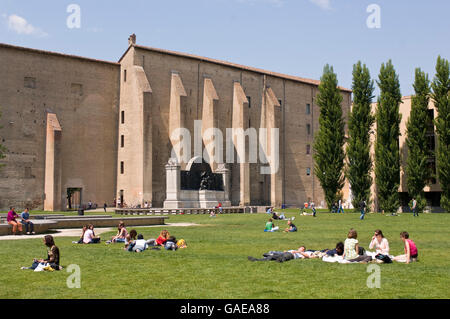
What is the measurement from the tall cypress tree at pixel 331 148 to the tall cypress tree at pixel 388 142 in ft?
12.1

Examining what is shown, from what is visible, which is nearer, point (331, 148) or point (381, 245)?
point (381, 245)

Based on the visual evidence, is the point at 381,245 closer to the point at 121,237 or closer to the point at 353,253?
the point at 353,253

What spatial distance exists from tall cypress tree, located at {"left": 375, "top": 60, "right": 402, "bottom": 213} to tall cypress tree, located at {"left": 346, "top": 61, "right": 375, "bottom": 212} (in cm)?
86

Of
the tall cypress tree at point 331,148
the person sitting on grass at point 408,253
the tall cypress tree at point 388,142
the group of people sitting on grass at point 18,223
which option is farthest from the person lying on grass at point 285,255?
the tall cypress tree at point 331,148

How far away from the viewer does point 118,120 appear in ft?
163

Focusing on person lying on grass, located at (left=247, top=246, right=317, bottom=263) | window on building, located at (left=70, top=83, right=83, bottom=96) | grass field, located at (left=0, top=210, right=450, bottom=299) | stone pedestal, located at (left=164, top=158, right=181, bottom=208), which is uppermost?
window on building, located at (left=70, top=83, right=83, bottom=96)

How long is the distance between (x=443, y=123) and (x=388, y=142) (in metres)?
4.33

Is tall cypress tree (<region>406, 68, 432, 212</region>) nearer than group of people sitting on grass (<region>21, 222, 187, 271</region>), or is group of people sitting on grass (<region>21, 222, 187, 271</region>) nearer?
group of people sitting on grass (<region>21, 222, 187, 271</region>)

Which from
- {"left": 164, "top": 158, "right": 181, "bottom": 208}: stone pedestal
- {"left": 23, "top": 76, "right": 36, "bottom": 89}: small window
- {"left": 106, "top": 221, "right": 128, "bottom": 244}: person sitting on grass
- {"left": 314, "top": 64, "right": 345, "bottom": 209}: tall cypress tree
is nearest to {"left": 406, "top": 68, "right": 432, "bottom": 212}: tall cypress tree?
{"left": 314, "top": 64, "right": 345, "bottom": 209}: tall cypress tree

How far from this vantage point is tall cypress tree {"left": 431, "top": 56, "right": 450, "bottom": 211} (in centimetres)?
4041

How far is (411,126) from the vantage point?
42.1 metres

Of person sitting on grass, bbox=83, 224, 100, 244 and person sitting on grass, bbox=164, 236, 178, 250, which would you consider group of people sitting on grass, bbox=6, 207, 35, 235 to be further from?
person sitting on grass, bbox=164, 236, 178, 250

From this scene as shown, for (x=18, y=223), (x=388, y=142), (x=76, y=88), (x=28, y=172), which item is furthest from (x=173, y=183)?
(x=18, y=223)
